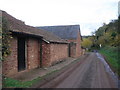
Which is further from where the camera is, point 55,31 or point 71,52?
point 55,31

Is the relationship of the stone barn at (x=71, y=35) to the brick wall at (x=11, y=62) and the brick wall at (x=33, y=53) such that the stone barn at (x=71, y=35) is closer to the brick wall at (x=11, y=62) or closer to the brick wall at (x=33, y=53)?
the brick wall at (x=33, y=53)

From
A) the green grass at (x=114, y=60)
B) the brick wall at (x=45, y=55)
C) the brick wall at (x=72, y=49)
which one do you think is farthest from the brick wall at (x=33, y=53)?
the brick wall at (x=72, y=49)

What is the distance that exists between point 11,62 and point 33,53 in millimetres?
4038

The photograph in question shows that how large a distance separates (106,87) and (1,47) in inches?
237

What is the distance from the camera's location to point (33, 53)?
52.4ft

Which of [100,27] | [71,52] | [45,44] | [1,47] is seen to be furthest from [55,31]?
[100,27]

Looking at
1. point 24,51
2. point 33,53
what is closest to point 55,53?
point 33,53

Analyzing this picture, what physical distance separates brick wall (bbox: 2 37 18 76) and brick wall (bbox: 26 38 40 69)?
7.11 ft

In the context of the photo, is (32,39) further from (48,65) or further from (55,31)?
(55,31)

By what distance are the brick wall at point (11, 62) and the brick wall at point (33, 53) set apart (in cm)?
217

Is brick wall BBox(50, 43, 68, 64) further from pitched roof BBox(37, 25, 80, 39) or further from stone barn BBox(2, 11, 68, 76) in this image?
pitched roof BBox(37, 25, 80, 39)

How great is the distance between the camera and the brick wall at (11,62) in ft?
37.0

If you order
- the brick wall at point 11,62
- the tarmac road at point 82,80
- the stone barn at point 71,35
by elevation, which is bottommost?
the tarmac road at point 82,80

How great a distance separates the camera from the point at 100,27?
81.9 metres
